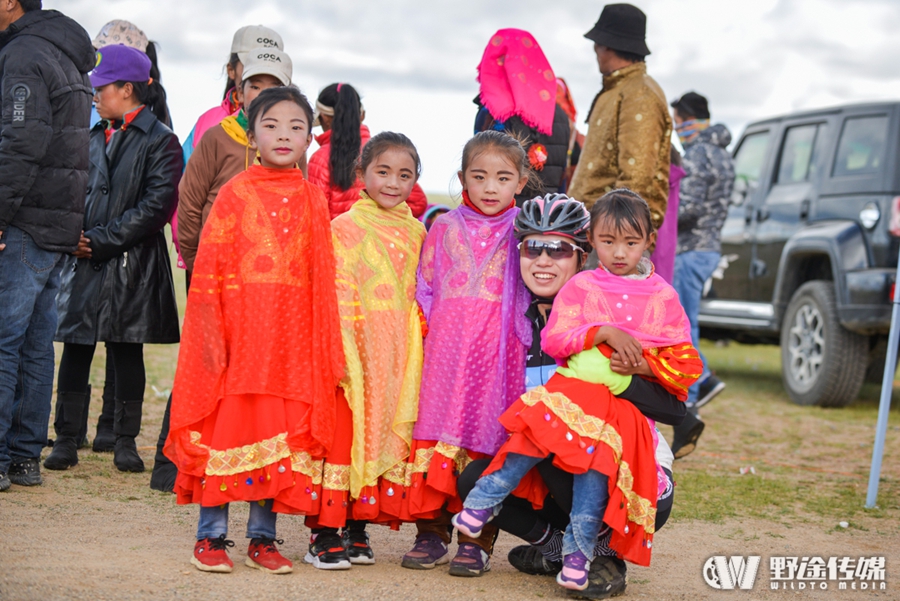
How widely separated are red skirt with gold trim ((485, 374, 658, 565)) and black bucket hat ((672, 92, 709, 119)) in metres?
5.55

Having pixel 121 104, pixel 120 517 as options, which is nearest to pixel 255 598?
pixel 120 517

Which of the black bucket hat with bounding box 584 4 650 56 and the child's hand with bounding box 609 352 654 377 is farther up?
the black bucket hat with bounding box 584 4 650 56

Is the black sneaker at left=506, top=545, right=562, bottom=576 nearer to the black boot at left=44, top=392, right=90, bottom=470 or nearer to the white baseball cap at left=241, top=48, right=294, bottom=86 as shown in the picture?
the white baseball cap at left=241, top=48, right=294, bottom=86

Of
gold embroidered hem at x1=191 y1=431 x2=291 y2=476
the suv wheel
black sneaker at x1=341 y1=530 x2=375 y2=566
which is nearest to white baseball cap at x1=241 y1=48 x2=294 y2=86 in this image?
gold embroidered hem at x1=191 y1=431 x2=291 y2=476

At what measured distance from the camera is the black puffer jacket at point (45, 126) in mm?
4516

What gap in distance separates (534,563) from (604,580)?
40 cm

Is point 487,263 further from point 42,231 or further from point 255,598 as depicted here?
point 42,231

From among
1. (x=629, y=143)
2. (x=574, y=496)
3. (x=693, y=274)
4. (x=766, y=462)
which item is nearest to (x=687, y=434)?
(x=766, y=462)

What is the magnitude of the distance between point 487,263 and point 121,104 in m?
2.60

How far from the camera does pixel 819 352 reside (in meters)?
8.99

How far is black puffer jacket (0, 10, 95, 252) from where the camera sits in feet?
14.8

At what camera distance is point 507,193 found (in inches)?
154

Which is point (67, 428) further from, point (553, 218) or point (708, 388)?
point (708, 388)

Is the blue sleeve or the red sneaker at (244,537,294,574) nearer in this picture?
the red sneaker at (244,537,294,574)
